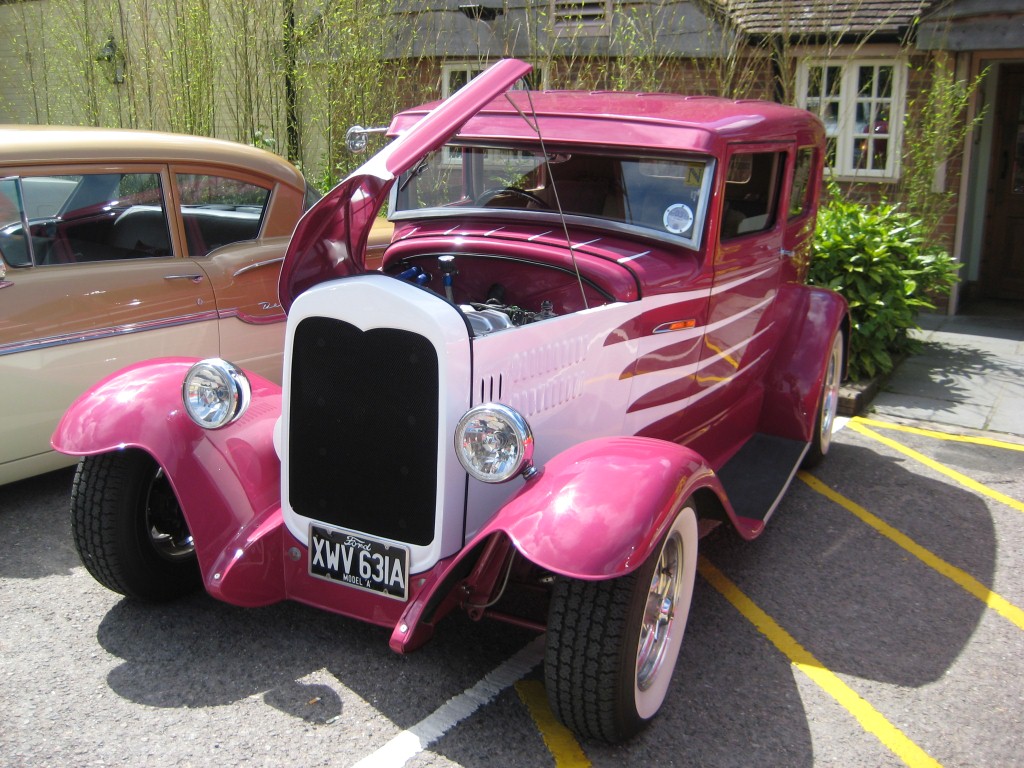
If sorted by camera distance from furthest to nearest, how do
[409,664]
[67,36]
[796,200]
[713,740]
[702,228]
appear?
[67,36] < [796,200] < [702,228] < [409,664] < [713,740]

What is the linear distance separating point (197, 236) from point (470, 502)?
9.49ft

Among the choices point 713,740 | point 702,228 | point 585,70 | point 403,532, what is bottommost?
point 713,740

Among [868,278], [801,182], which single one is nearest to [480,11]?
[868,278]

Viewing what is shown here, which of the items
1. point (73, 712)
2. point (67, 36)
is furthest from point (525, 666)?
point (67, 36)

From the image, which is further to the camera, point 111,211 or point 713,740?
point 111,211

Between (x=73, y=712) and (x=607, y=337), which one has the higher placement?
(x=607, y=337)

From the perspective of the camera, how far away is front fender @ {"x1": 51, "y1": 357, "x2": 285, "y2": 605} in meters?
3.15

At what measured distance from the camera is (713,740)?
9.61ft

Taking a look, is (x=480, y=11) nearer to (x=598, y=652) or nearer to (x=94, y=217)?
(x=94, y=217)

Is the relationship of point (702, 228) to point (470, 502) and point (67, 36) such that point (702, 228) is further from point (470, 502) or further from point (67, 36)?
point (67, 36)

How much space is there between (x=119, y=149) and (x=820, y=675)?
4.10 m

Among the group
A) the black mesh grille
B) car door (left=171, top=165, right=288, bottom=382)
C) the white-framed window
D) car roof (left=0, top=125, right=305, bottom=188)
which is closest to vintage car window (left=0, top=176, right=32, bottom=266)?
car roof (left=0, top=125, right=305, bottom=188)

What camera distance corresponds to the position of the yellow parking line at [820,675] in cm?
296

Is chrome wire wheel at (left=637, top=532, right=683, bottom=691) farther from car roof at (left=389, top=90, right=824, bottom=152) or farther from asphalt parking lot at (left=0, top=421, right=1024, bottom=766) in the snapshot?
car roof at (left=389, top=90, right=824, bottom=152)
